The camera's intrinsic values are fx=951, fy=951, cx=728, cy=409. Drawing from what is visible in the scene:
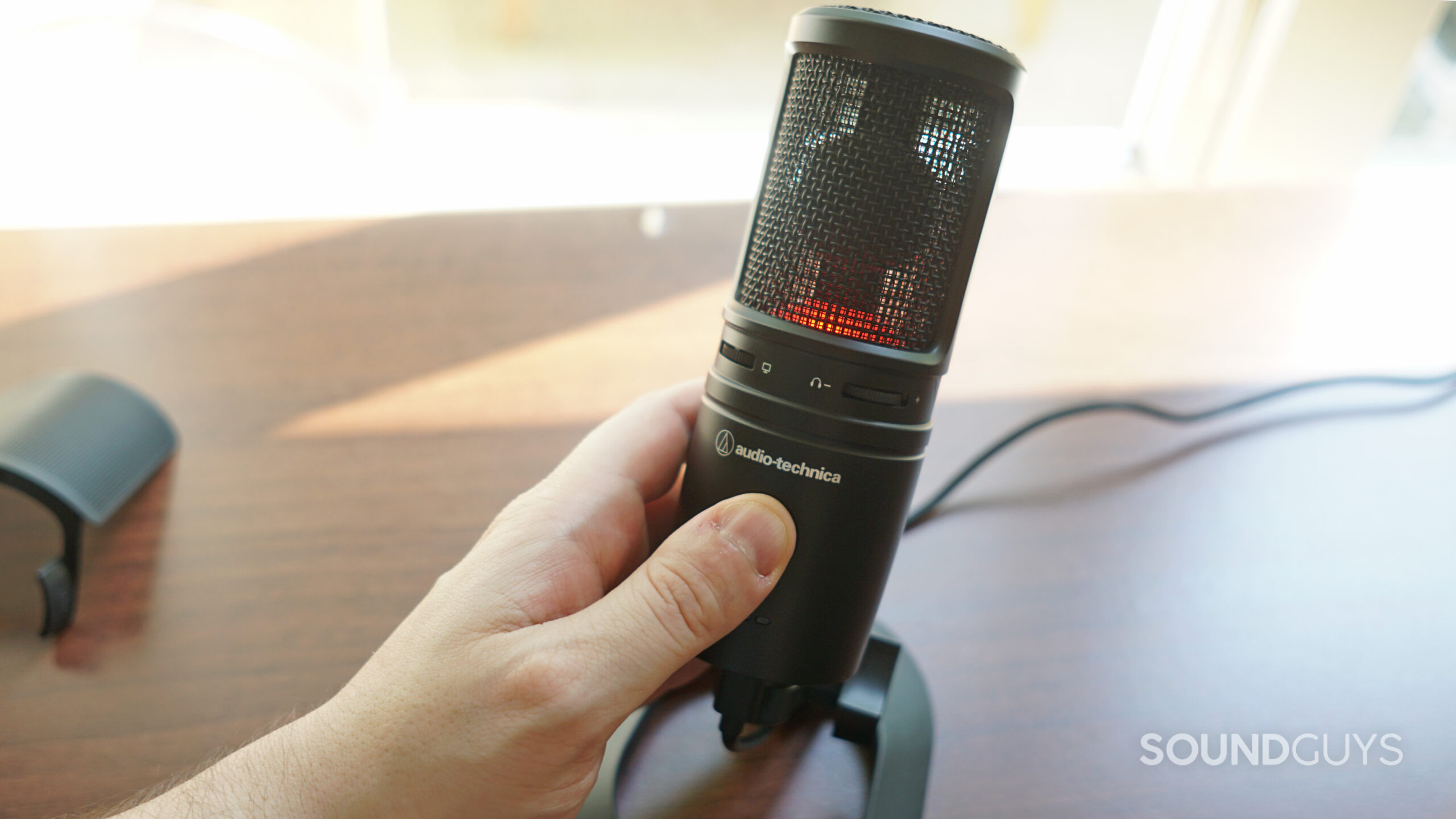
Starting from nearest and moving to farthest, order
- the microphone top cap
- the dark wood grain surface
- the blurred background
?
1. the microphone top cap
2. the dark wood grain surface
3. the blurred background

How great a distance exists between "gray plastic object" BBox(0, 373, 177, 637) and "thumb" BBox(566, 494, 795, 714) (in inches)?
14.7

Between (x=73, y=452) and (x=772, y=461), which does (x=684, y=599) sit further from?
(x=73, y=452)

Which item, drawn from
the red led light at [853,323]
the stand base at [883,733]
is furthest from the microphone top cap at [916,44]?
the stand base at [883,733]

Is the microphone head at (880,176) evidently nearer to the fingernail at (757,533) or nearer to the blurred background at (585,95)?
the fingernail at (757,533)

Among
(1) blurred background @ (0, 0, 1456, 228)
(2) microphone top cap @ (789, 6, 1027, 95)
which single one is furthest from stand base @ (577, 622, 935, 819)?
Result: (1) blurred background @ (0, 0, 1456, 228)

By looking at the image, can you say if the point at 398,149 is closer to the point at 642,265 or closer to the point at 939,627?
the point at 642,265

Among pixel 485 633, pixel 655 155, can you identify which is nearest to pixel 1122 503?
pixel 485 633

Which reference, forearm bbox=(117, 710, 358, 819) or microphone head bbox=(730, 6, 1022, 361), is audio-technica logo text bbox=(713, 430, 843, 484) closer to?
microphone head bbox=(730, 6, 1022, 361)

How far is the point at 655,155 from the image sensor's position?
2273mm

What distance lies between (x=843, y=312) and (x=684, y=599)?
0.50ft

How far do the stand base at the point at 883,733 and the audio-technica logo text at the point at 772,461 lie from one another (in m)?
0.15

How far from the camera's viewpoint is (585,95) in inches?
99.8

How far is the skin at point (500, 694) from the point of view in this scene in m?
0.43

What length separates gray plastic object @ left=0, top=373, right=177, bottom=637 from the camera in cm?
59
